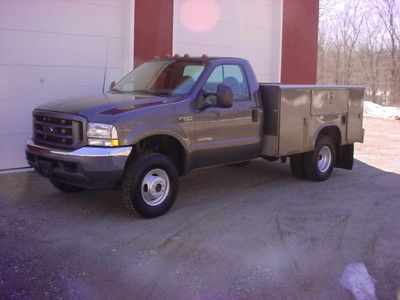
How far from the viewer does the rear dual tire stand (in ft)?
29.2

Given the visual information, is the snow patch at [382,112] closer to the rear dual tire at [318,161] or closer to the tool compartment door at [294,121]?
the rear dual tire at [318,161]

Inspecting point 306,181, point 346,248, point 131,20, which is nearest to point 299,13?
point 131,20

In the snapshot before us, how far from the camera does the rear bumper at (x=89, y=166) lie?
5922mm

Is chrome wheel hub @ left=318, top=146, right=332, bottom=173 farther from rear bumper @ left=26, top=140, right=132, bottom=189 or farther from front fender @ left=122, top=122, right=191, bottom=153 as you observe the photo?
rear bumper @ left=26, top=140, right=132, bottom=189

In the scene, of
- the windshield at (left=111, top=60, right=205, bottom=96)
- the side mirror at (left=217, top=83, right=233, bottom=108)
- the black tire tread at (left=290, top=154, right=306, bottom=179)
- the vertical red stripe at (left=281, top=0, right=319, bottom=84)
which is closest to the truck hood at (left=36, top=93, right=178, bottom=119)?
the windshield at (left=111, top=60, right=205, bottom=96)

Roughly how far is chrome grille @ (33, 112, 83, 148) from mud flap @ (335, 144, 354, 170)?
536 centimetres

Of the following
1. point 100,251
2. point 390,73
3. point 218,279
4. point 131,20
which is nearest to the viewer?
point 218,279

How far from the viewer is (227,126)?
7.30m

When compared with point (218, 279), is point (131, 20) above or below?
above

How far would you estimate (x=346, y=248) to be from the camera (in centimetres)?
557

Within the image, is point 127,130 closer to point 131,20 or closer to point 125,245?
point 125,245

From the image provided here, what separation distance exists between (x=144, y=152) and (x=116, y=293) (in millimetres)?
2504

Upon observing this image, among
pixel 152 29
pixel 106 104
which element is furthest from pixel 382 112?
pixel 106 104

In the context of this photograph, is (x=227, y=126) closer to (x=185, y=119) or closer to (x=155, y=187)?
(x=185, y=119)
